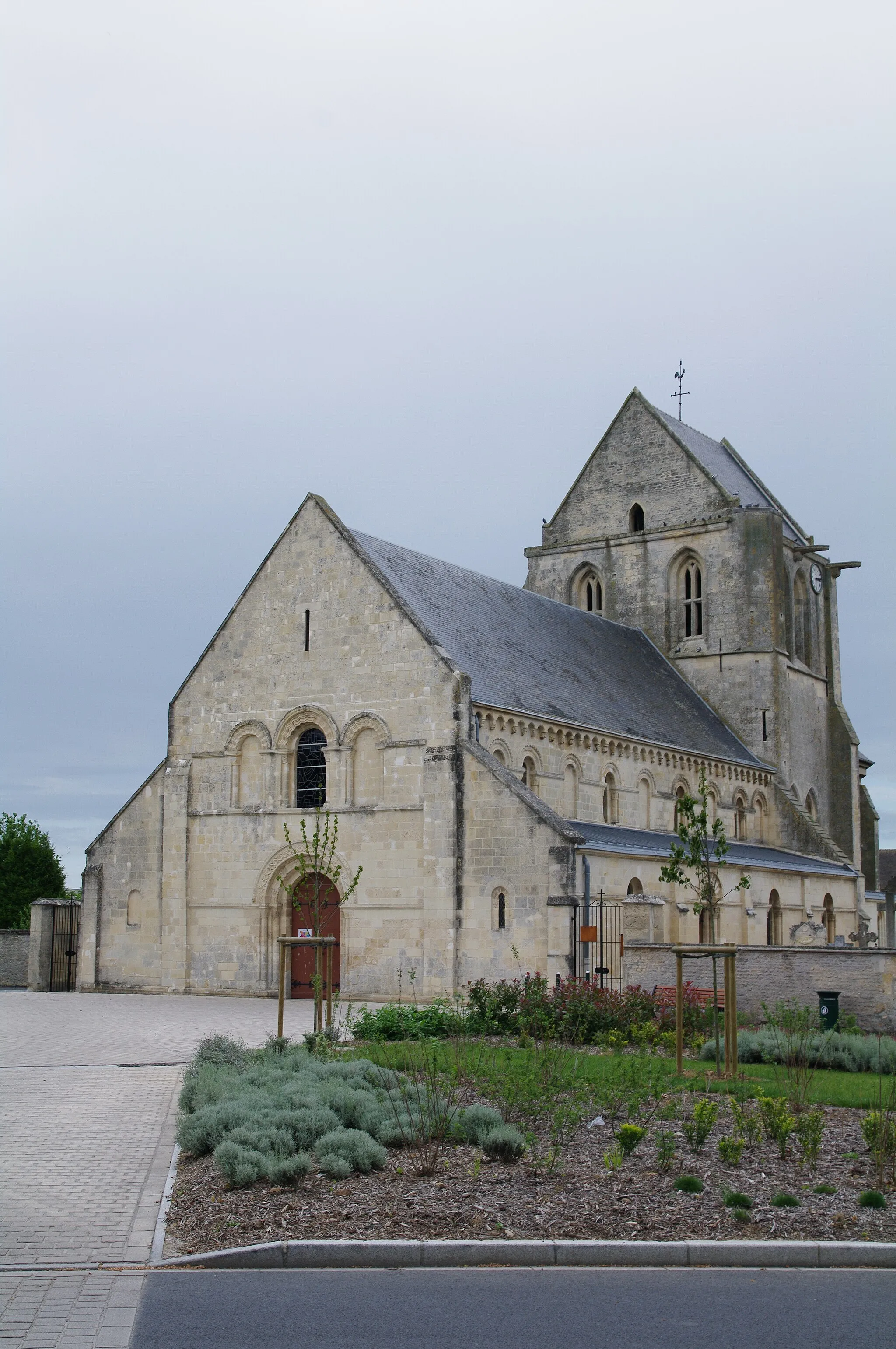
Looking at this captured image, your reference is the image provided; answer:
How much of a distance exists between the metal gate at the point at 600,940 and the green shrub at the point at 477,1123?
48.7 ft

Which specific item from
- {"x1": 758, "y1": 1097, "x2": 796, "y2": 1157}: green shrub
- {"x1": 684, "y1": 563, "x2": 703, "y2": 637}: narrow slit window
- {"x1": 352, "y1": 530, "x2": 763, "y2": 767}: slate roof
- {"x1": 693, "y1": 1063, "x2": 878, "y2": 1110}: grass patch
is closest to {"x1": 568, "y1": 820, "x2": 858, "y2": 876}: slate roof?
{"x1": 352, "y1": 530, "x2": 763, "y2": 767}: slate roof

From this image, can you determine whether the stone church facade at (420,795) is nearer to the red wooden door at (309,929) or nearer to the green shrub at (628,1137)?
the red wooden door at (309,929)

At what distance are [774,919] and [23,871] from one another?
77.6ft

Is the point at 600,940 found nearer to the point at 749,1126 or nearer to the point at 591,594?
the point at 749,1126

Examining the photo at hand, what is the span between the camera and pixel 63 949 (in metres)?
37.7

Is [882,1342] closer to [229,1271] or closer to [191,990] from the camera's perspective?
[229,1271]

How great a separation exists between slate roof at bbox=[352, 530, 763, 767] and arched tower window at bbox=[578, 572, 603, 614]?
2604mm

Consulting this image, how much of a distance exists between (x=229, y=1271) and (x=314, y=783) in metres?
24.4

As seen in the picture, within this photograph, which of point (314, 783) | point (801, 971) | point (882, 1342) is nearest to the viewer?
point (882, 1342)

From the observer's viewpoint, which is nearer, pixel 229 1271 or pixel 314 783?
pixel 229 1271

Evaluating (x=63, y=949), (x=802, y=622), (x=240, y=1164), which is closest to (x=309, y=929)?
(x=63, y=949)

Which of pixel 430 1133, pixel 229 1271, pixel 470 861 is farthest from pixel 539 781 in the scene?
pixel 229 1271

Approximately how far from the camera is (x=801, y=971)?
2303cm

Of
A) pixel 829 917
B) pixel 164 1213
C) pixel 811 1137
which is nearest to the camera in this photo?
pixel 164 1213
